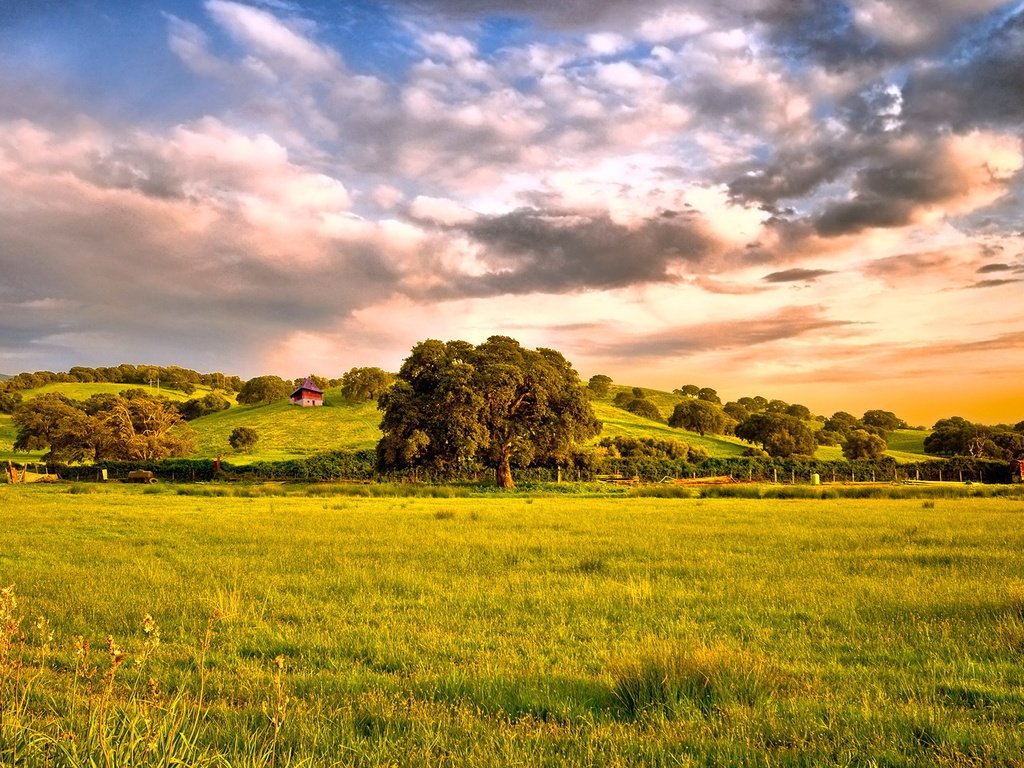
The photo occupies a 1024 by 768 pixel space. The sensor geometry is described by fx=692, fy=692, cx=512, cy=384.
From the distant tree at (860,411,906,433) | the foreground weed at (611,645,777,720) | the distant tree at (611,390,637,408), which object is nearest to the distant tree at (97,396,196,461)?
the foreground weed at (611,645,777,720)

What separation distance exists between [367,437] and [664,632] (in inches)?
3674

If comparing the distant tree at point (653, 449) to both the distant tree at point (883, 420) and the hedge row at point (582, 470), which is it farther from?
the distant tree at point (883, 420)

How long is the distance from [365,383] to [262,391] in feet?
102

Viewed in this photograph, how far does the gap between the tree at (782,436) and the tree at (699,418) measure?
13.4 meters

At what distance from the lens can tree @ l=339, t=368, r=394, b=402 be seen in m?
118

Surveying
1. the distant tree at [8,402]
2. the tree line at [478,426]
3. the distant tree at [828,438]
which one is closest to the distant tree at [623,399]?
the tree line at [478,426]

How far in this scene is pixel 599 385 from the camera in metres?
152

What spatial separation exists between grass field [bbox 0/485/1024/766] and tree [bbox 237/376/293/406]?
4847 inches

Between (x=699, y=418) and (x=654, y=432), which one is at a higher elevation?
(x=699, y=418)

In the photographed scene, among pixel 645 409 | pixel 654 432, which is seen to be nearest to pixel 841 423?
pixel 645 409

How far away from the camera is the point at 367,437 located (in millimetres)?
99500

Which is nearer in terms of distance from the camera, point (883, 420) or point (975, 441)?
point (975, 441)

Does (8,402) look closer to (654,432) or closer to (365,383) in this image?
(365,383)

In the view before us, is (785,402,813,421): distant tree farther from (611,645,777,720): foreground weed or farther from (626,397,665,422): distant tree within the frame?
(611,645,777,720): foreground weed
